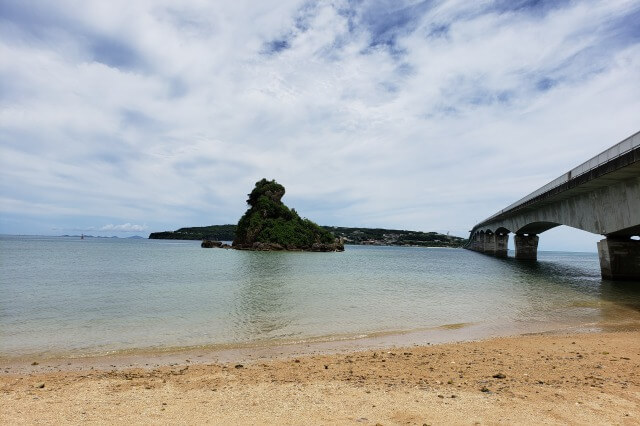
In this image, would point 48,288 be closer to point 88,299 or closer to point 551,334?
point 88,299

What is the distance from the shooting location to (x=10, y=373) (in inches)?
328

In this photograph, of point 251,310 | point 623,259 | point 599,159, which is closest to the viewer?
point 251,310

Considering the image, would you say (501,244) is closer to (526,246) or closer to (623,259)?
(526,246)

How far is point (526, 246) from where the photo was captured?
62.6 m

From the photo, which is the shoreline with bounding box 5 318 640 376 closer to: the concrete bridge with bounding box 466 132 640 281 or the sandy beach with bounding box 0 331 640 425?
the sandy beach with bounding box 0 331 640 425

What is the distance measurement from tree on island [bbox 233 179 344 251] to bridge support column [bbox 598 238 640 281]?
7230 centimetres

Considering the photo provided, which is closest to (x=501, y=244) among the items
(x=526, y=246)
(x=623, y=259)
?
(x=526, y=246)

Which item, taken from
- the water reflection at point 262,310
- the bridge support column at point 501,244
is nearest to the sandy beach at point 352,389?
the water reflection at point 262,310

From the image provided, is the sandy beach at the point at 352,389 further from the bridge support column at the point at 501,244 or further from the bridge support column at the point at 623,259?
the bridge support column at the point at 501,244

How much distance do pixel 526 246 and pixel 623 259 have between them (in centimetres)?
3725

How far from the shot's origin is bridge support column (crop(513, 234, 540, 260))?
62.4 m

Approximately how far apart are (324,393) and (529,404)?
3110 millimetres

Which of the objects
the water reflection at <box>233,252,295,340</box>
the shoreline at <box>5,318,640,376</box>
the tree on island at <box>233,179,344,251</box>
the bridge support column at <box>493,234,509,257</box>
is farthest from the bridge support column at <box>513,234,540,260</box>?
the shoreline at <box>5,318,640,376</box>

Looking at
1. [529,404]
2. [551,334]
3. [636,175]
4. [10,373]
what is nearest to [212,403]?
[529,404]
